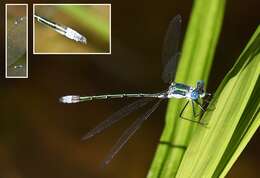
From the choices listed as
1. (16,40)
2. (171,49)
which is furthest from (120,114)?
(16,40)

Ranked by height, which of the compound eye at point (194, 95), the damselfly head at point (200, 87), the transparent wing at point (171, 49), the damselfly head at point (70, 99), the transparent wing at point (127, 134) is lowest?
the transparent wing at point (127, 134)

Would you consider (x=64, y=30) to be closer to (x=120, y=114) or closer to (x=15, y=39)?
(x=15, y=39)

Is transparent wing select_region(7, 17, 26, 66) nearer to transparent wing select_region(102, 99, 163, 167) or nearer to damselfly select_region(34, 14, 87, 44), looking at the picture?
damselfly select_region(34, 14, 87, 44)

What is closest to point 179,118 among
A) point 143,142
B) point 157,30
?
point 143,142

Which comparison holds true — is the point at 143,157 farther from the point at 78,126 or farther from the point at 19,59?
the point at 19,59

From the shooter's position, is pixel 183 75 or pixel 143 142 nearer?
pixel 183 75

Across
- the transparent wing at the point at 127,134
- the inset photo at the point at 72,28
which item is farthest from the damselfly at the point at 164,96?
the inset photo at the point at 72,28

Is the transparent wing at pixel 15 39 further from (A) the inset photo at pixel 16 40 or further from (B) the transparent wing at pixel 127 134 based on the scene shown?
(B) the transparent wing at pixel 127 134
